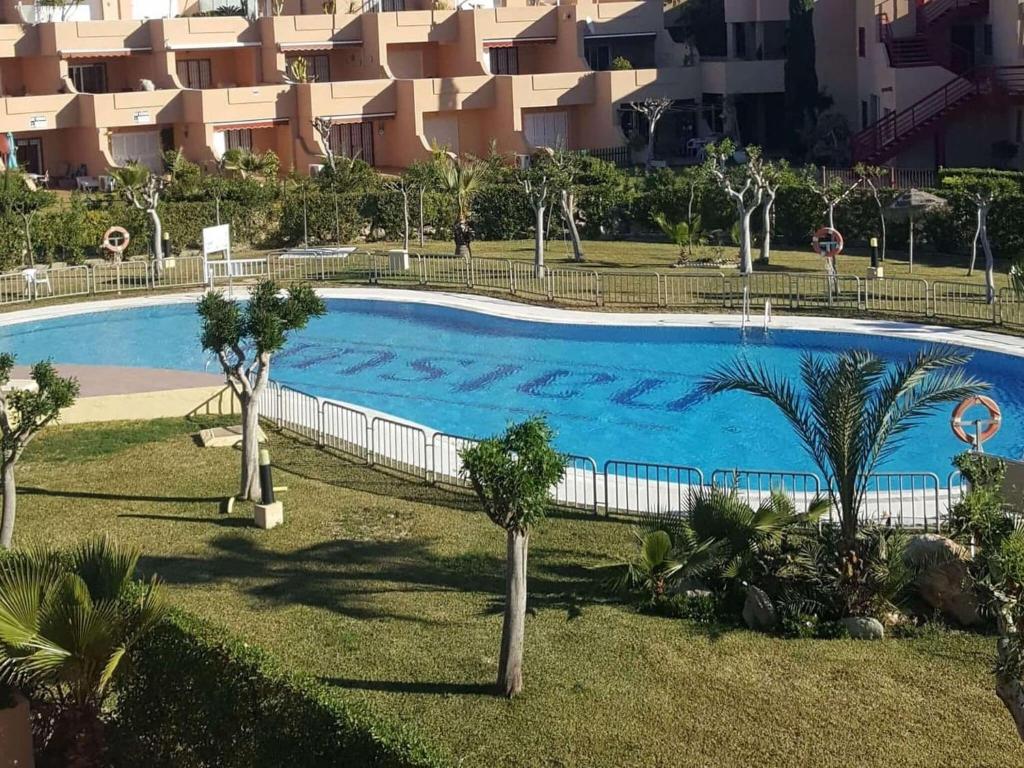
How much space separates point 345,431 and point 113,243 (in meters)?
16.9

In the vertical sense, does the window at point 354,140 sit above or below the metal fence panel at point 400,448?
above

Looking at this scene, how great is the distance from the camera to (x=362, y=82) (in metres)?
51.6

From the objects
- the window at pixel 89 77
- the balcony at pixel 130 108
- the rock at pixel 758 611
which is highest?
the window at pixel 89 77

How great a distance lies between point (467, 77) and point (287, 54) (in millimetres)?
6420

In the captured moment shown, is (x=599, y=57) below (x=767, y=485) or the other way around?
the other way around

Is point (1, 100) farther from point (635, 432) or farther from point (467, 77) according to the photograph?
point (635, 432)

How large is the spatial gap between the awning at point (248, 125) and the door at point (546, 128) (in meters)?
7.88

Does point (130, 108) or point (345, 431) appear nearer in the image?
point (345, 431)

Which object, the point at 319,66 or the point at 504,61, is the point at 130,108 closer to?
the point at 319,66

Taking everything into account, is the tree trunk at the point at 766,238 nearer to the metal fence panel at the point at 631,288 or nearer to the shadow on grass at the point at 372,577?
the metal fence panel at the point at 631,288

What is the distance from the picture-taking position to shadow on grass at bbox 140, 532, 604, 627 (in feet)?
51.8

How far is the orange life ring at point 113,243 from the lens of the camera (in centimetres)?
3703

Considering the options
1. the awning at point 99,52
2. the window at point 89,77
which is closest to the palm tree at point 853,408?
the awning at point 99,52

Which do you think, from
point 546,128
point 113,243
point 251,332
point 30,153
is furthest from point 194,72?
point 251,332
